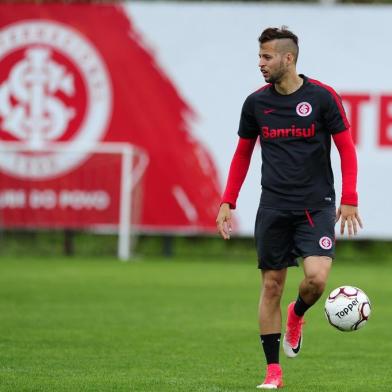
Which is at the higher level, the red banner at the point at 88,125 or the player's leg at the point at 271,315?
the red banner at the point at 88,125

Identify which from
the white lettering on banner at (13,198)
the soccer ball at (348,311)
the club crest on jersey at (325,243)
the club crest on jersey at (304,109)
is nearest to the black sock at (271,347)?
the soccer ball at (348,311)

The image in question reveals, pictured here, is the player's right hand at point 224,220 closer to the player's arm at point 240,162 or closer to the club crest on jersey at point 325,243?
the player's arm at point 240,162

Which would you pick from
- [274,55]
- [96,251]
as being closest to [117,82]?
[96,251]

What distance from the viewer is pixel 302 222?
790 cm

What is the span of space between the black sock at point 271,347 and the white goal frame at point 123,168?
41.5ft

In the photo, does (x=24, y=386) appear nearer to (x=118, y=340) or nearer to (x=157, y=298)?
(x=118, y=340)

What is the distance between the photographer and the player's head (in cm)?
780

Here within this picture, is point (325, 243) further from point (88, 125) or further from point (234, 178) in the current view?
point (88, 125)

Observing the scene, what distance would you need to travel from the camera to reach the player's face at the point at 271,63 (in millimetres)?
7797

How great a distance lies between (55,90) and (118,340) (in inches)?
451

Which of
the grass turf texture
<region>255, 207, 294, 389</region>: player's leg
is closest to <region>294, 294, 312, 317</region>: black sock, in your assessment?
<region>255, 207, 294, 389</region>: player's leg

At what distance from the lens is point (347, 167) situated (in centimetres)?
785

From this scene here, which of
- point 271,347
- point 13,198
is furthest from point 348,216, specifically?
point 13,198

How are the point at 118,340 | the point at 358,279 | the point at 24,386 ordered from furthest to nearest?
the point at 358,279
the point at 118,340
the point at 24,386
